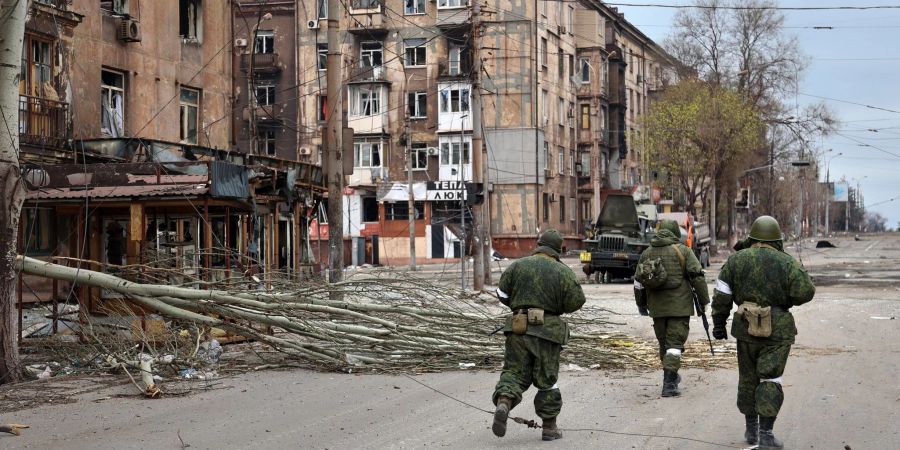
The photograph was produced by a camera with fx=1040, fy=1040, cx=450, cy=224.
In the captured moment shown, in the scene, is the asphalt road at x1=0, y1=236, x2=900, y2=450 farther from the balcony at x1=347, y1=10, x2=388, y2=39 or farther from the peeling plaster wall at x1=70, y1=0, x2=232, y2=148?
the balcony at x1=347, y1=10, x2=388, y2=39

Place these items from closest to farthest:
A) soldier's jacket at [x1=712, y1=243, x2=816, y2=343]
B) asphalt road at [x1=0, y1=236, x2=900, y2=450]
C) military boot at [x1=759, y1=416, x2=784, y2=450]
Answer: military boot at [x1=759, y1=416, x2=784, y2=450], soldier's jacket at [x1=712, y1=243, x2=816, y2=343], asphalt road at [x1=0, y1=236, x2=900, y2=450]

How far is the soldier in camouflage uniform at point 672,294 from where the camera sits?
1112cm

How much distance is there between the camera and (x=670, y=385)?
1066 centimetres

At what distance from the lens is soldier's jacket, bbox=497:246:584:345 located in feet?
28.1

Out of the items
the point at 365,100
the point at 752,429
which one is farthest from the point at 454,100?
the point at 752,429

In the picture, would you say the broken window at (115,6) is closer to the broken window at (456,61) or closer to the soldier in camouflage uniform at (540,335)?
the soldier in camouflage uniform at (540,335)

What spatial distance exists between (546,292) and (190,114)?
19937mm

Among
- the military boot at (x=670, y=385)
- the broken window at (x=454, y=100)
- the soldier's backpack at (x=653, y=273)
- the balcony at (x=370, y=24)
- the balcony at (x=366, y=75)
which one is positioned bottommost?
the military boot at (x=670, y=385)

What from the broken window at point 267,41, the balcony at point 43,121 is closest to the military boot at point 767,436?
the balcony at point 43,121

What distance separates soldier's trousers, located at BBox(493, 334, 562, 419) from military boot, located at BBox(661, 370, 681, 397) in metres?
2.50

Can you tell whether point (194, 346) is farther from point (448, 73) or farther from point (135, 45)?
point (448, 73)

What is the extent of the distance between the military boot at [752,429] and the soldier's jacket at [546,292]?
5.17ft

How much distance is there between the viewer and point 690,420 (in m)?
9.18

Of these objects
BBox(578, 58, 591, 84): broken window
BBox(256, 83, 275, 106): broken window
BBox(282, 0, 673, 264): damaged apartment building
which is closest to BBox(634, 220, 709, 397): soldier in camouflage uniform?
BBox(282, 0, 673, 264): damaged apartment building
